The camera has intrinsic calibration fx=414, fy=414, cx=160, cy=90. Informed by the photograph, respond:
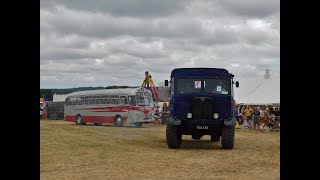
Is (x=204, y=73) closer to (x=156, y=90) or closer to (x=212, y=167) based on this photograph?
(x=212, y=167)

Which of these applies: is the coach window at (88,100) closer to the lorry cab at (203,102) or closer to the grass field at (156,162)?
the grass field at (156,162)

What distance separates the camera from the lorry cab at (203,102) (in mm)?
13922

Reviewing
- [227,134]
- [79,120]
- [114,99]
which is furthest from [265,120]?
[79,120]

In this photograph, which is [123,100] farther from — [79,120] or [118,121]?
[79,120]

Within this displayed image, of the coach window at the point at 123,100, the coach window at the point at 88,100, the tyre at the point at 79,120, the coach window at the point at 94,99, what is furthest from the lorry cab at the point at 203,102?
the tyre at the point at 79,120

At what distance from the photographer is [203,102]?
547 inches

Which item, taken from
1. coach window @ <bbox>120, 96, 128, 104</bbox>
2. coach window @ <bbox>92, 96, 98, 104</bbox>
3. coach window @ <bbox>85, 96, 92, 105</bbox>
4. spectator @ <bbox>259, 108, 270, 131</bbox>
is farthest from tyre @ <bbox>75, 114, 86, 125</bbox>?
spectator @ <bbox>259, 108, 270, 131</bbox>

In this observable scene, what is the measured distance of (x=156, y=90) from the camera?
1254 inches

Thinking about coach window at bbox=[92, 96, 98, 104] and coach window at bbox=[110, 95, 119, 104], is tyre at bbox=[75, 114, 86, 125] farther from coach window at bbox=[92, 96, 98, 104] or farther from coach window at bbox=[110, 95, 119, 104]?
coach window at bbox=[110, 95, 119, 104]

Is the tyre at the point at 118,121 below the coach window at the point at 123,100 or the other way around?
below
